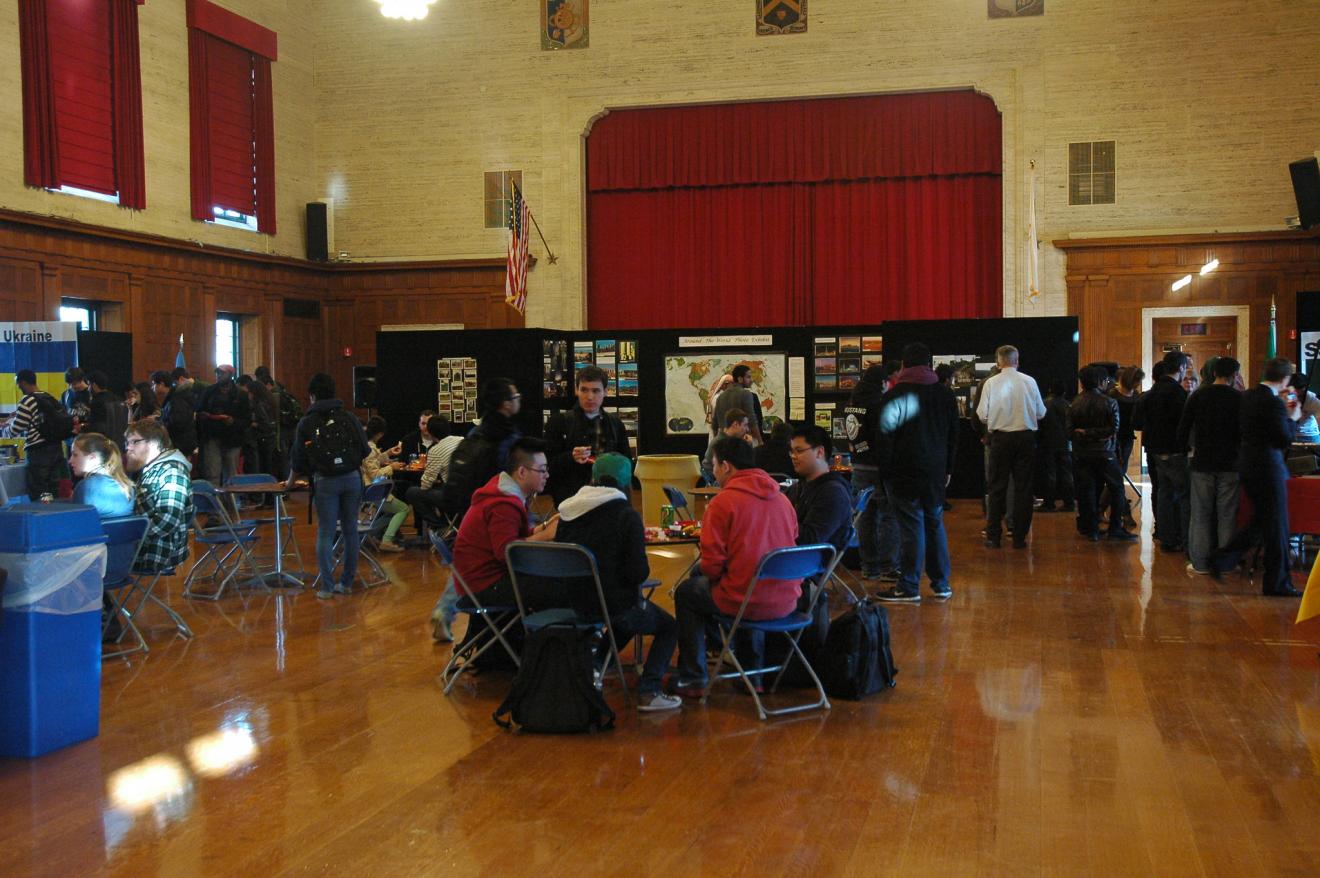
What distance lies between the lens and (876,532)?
30.3 feet

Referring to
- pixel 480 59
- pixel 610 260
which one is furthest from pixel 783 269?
pixel 480 59

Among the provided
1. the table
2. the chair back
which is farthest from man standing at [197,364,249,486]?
the chair back

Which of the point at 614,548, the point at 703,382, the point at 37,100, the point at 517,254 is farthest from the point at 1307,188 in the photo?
the point at 37,100

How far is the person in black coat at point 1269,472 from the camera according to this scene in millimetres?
8016

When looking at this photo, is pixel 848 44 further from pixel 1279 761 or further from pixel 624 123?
pixel 1279 761

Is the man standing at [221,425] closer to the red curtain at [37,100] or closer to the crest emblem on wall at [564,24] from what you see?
the red curtain at [37,100]

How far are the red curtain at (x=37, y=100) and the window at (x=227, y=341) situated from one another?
3.75 metres

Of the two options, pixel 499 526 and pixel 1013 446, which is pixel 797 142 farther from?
pixel 499 526

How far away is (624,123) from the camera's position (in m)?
19.3

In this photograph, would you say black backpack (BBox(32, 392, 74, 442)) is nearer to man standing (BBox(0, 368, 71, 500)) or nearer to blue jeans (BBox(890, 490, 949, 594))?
man standing (BBox(0, 368, 71, 500))

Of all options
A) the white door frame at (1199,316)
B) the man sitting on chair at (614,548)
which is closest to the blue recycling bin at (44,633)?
the man sitting on chair at (614,548)

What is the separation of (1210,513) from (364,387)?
41.3 feet

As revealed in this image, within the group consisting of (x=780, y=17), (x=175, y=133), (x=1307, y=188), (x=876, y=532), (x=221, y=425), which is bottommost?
(x=876, y=532)

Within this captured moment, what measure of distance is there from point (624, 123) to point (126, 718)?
1526 centimetres
